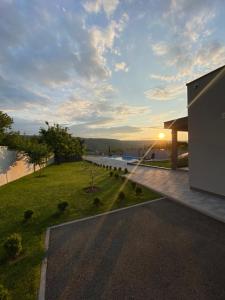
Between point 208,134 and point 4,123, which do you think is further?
point 4,123

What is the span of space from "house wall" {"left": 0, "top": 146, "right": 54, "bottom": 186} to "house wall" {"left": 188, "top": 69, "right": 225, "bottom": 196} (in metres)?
13.2

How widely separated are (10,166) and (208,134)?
1494cm

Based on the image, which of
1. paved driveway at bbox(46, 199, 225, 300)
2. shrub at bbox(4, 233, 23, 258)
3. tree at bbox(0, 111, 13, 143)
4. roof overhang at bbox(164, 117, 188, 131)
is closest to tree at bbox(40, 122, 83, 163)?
tree at bbox(0, 111, 13, 143)

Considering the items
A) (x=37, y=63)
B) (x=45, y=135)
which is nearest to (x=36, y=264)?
(x=37, y=63)

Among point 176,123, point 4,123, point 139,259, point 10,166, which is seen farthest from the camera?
point 4,123

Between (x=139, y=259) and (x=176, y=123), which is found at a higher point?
(x=176, y=123)

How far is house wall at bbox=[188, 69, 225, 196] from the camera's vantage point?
799 cm

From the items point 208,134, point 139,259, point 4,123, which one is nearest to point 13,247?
point 139,259

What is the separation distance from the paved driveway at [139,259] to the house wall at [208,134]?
270 centimetres

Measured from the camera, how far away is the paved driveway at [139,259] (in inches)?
132

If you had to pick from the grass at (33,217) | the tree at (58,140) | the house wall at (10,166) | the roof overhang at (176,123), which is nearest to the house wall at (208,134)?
the grass at (33,217)

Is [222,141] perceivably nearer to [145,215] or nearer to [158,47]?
[145,215]

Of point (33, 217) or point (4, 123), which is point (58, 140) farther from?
point (33, 217)

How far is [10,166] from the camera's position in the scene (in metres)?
15.8
